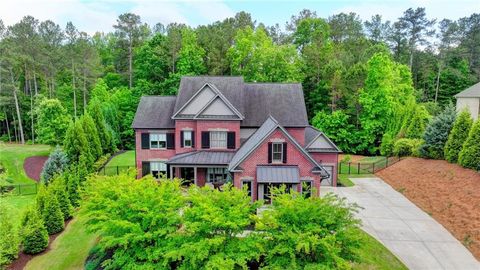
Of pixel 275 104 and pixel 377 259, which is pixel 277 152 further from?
pixel 377 259

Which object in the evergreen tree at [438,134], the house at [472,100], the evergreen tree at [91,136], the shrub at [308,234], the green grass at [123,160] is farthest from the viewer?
the house at [472,100]

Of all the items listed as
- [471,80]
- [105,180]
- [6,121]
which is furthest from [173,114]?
[471,80]

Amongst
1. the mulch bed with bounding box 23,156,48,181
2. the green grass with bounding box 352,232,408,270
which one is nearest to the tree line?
the mulch bed with bounding box 23,156,48,181

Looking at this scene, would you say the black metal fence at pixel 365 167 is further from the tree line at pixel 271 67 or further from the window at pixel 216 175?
the window at pixel 216 175

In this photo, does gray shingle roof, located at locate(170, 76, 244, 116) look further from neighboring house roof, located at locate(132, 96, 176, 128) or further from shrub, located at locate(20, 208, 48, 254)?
shrub, located at locate(20, 208, 48, 254)

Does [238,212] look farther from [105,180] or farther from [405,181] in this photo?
[405,181]

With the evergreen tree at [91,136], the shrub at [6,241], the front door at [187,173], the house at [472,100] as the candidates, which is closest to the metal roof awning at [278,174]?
the front door at [187,173]
